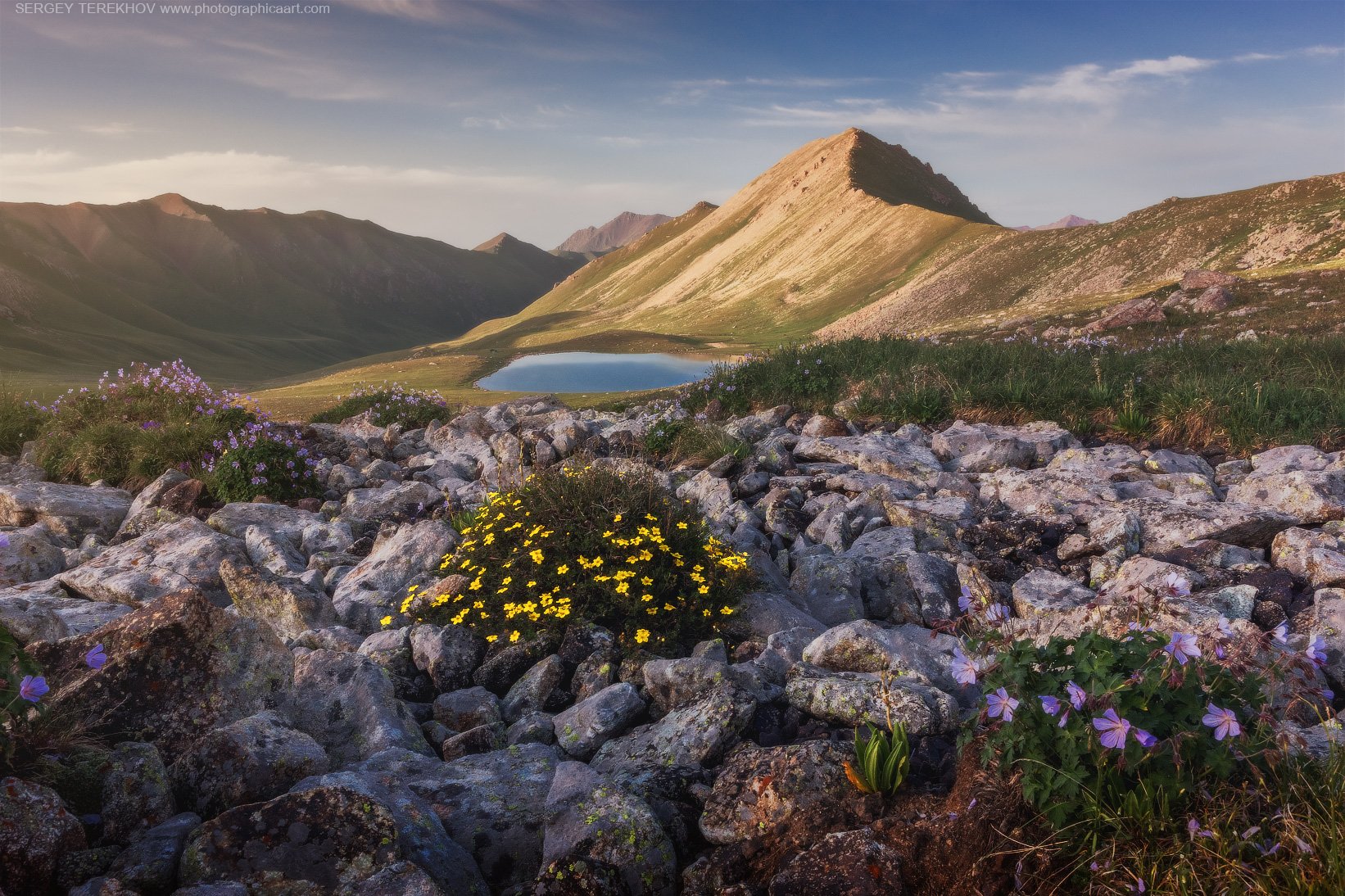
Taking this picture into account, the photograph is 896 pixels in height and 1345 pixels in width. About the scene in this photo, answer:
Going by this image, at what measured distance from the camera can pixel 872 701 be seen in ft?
13.7

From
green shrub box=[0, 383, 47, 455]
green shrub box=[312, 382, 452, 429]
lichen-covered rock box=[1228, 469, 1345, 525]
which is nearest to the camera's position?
lichen-covered rock box=[1228, 469, 1345, 525]

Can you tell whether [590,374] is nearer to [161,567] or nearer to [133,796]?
[161,567]

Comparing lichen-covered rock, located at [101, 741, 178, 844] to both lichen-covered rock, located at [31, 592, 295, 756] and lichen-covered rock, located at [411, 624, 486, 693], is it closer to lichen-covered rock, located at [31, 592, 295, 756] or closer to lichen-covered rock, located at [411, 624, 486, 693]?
lichen-covered rock, located at [31, 592, 295, 756]

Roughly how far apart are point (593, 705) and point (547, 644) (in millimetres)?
1002

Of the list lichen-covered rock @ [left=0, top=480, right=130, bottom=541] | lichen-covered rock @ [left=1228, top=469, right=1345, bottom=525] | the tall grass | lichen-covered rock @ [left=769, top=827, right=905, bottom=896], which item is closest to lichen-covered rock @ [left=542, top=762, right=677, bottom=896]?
lichen-covered rock @ [left=769, top=827, right=905, bottom=896]

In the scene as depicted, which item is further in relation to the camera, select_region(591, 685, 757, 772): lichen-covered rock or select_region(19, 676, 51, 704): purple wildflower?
select_region(591, 685, 757, 772): lichen-covered rock

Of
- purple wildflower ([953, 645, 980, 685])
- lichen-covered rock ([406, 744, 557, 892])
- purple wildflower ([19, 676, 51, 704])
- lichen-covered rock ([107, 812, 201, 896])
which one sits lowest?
lichen-covered rock ([406, 744, 557, 892])

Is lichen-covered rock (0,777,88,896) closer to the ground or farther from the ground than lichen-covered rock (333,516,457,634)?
farther from the ground

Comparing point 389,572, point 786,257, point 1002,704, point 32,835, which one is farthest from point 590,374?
point 786,257

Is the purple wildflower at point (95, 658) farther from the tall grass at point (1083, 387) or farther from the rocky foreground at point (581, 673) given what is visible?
the tall grass at point (1083, 387)

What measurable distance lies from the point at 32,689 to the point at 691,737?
110 inches

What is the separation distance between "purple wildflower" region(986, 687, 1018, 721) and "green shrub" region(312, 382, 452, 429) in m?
13.9

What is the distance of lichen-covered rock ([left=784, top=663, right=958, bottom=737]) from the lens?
401 cm

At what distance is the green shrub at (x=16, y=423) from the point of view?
45.9 ft
